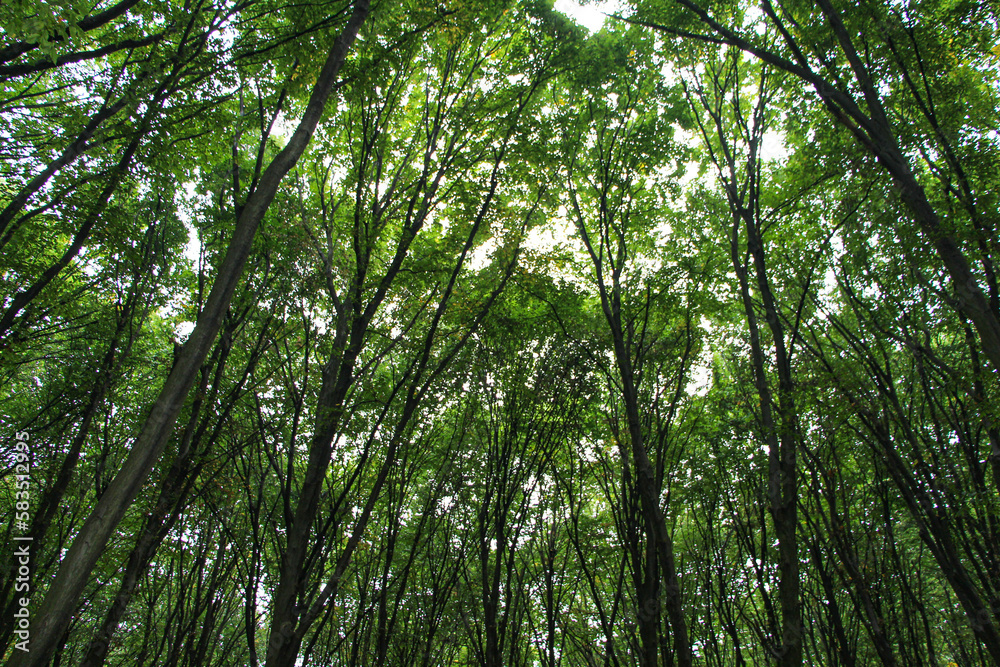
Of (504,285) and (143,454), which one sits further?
(504,285)

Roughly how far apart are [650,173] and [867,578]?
695 centimetres

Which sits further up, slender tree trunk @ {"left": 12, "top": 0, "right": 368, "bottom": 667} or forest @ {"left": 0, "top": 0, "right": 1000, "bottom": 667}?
forest @ {"left": 0, "top": 0, "right": 1000, "bottom": 667}

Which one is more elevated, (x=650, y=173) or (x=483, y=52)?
(x=483, y=52)

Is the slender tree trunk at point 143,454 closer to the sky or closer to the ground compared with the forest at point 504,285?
closer to the ground

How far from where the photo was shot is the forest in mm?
4293

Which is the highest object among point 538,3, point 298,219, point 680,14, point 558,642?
point 538,3

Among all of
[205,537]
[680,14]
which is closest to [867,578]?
[680,14]

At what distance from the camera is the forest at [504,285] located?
14.1 feet

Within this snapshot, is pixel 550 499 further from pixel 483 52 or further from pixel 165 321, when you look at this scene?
pixel 165 321

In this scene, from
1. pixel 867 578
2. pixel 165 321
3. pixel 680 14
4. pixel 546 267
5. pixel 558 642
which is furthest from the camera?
pixel 558 642

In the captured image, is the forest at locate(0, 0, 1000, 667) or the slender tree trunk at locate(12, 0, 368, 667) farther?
the forest at locate(0, 0, 1000, 667)

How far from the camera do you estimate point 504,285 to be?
5.60 metres

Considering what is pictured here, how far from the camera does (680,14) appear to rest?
217 inches

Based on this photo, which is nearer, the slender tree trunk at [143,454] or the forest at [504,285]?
the slender tree trunk at [143,454]
